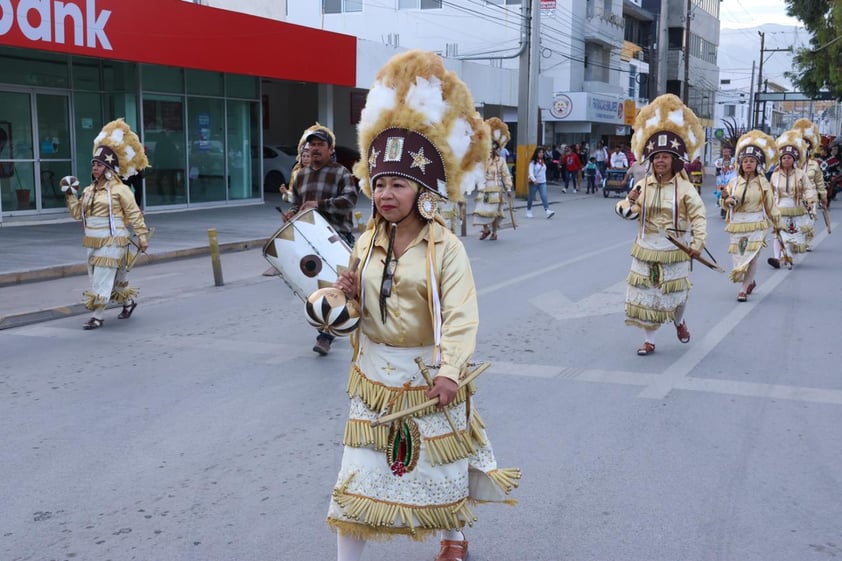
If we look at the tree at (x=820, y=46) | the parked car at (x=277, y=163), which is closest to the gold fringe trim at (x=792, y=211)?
the parked car at (x=277, y=163)

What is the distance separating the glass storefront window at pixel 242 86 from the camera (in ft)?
75.3

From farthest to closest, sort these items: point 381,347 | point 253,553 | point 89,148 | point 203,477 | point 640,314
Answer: point 89,148 → point 640,314 → point 203,477 → point 253,553 → point 381,347

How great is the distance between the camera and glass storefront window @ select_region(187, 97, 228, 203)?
21.9 meters

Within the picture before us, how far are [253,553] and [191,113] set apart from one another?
62.7 ft

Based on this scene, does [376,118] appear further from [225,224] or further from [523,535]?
[225,224]

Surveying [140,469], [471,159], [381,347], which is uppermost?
[471,159]

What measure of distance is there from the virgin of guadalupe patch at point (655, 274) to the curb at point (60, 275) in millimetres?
5700

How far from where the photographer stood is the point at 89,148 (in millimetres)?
19766

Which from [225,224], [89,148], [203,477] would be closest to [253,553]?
[203,477]

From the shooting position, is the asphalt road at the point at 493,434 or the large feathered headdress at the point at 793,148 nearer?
the asphalt road at the point at 493,434

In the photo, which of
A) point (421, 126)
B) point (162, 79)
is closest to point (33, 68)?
point (162, 79)

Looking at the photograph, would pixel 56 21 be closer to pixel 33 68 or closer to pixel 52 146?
pixel 33 68

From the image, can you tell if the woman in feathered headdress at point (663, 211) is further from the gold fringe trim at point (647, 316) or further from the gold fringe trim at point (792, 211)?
the gold fringe trim at point (792, 211)

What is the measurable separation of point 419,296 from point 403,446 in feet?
1.87
